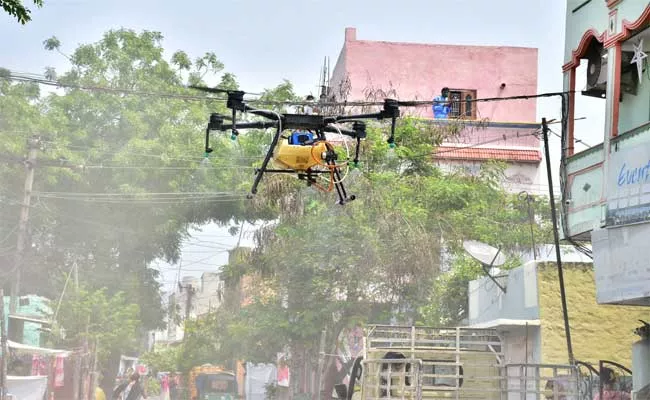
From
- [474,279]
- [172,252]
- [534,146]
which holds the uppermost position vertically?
[534,146]

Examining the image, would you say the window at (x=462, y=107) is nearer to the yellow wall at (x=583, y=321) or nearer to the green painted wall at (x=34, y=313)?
the green painted wall at (x=34, y=313)

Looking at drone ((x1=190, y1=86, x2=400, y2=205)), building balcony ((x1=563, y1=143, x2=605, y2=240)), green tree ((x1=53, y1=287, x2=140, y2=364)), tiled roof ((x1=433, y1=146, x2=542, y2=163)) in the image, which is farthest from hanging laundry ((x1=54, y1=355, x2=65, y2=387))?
drone ((x1=190, y1=86, x2=400, y2=205))

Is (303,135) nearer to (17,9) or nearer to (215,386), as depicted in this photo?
(17,9)

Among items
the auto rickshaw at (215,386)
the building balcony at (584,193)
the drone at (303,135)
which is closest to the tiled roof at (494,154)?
the building balcony at (584,193)

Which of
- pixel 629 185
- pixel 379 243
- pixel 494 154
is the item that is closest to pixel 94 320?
pixel 379 243

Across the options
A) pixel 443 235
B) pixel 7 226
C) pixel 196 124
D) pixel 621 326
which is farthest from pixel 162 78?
pixel 621 326

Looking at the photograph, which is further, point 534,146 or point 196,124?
point 196,124

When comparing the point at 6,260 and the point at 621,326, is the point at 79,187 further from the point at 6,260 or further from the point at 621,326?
the point at 621,326
